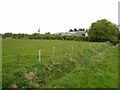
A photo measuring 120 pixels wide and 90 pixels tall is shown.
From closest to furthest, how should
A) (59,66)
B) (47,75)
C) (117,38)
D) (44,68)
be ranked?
(47,75) → (44,68) → (59,66) → (117,38)

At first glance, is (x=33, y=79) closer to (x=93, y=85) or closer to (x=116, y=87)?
(x=93, y=85)

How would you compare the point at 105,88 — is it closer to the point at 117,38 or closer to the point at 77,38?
the point at 117,38

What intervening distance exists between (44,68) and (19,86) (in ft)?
16.2

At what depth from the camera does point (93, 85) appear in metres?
14.1

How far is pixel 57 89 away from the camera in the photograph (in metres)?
12.8

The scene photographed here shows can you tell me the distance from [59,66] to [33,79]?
5401mm

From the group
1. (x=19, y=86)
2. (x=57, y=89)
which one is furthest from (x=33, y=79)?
(x=57, y=89)

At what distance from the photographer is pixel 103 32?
324ft

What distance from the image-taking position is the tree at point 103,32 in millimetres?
97625

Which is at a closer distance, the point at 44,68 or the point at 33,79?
the point at 33,79

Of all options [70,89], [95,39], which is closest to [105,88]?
[70,89]

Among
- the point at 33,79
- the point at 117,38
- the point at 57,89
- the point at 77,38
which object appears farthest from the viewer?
the point at 77,38

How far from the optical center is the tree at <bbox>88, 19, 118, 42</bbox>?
97625 millimetres

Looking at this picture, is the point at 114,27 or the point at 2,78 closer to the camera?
the point at 2,78
